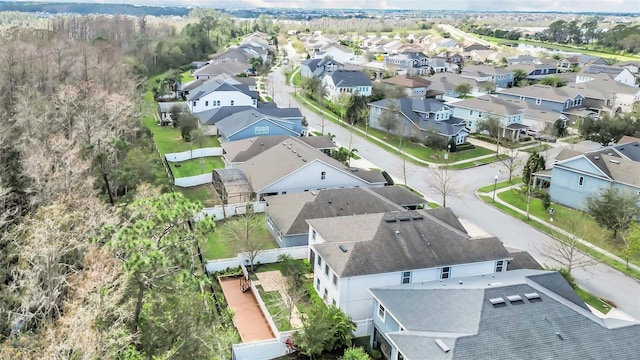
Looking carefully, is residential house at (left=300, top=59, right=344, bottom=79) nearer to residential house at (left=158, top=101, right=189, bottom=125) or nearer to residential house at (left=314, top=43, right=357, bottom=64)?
residential house at (left=314, top=43, right=357, bottom=64)

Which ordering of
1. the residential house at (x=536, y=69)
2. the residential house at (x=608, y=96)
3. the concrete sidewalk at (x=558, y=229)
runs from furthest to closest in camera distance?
the residential house at (x=536, y=69), the residential house at (x=608, y=96), the concrete sidewalk at (x=558, y=229)

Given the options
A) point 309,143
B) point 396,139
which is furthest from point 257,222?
point 396,139

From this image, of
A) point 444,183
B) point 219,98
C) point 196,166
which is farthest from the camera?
point 219,98

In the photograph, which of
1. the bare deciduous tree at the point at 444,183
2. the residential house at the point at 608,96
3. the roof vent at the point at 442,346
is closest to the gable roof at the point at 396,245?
the roof vent at the point at 442,346

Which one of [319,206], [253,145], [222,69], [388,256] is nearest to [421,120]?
[253,145]

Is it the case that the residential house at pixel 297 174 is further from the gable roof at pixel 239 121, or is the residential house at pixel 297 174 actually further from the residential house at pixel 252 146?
the gable roof at pixel 239 121

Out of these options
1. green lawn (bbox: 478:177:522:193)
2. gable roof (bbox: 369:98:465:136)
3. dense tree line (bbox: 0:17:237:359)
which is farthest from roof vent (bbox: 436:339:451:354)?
gable roof (bbox: 369:98:465:136)

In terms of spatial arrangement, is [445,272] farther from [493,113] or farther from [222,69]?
[222,69]

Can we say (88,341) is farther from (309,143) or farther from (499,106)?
(499,106)
